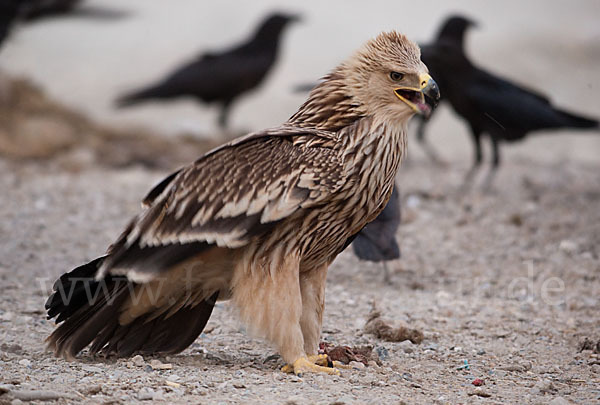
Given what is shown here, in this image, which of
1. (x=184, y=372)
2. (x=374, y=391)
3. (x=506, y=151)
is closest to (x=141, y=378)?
(x=184, y=372)

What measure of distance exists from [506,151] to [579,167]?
1.50m

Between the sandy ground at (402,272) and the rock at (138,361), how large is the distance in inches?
0.4

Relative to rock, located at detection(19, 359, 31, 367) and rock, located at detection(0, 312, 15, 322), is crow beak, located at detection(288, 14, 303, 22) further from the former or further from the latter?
rock, located at detection(19, 359, 31, 367)

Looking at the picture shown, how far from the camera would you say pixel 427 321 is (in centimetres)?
499

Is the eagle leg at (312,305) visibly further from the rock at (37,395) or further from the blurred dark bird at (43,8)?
the blurred dark bird at (43,8)

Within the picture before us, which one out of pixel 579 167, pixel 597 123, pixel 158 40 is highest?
pixel 158 40

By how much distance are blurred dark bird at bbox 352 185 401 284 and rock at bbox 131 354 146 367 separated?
1.72 m

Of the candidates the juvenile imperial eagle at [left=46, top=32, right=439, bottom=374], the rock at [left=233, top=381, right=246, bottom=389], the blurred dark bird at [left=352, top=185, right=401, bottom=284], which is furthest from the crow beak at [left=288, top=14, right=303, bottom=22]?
the rock at [left=233, top=381, right=246, bottom=389]

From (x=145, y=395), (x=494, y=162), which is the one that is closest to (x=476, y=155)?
(x=494, y=162)

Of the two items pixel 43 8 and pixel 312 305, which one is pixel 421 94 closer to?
pixel 312 305

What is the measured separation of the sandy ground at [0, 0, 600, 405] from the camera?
365cm

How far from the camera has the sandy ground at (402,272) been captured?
3.65 meters

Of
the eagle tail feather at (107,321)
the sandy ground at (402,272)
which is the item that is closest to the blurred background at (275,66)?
the sandy ground at (402,272)

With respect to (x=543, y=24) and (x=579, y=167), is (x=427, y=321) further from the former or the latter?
(x=543, y=24)
